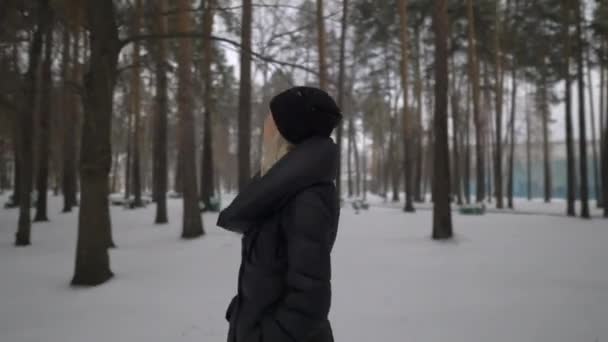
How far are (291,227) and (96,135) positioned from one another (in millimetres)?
4714

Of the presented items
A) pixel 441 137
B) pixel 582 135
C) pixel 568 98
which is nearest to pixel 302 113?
pixel 441 137

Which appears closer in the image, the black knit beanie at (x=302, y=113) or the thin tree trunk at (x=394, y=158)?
the black knit beanie at (x=302, y=113)

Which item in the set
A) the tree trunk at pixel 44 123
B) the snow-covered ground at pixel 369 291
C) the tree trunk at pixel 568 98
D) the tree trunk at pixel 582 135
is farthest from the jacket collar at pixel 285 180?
the tree trunk at pixel 568 98

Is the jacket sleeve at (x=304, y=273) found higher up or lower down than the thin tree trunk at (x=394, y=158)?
lower down

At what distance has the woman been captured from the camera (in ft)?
4.28

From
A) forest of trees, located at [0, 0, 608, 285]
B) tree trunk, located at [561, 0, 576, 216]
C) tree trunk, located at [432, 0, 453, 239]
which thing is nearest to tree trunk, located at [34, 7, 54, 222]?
forest of trees, located at [0, 0, 608, 285]

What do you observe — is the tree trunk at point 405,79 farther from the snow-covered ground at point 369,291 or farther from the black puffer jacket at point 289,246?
the black puffer jacket at point 289,246

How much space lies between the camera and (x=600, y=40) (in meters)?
16.3

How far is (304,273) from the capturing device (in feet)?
4.24

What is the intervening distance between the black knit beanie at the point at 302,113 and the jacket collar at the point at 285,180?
0.15ft

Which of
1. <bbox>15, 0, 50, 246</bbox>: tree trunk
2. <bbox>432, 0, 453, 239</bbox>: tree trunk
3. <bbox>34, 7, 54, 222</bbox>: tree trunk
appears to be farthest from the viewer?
<bbox>34, 7, 54, 222</bbox>: tree trunk

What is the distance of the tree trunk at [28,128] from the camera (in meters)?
8.39

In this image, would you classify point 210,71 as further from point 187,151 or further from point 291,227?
point 291,227

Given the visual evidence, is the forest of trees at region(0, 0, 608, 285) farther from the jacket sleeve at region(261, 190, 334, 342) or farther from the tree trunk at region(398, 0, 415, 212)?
the jacket sleeve at region(261, 190, 334, 342)
